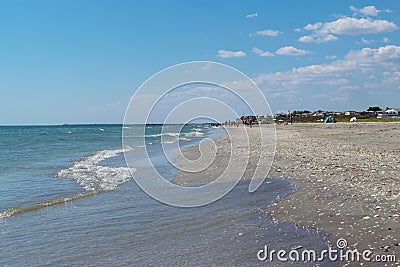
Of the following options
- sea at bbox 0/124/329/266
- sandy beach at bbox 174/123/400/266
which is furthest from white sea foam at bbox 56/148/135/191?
sandy beach at bbox 174/123/400/266

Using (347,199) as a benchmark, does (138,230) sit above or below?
below

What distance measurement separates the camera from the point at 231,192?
1138cm

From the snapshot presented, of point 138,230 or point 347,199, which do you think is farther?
point 347,199

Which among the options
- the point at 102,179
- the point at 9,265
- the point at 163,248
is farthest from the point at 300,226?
the point at 102,179

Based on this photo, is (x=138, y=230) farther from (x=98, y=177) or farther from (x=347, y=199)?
(x=98, y=177)

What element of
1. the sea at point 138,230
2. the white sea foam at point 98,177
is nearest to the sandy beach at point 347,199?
the sea at point 138,230

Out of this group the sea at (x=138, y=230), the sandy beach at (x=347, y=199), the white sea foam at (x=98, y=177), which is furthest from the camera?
the white sea foam at (x=98, y=177)

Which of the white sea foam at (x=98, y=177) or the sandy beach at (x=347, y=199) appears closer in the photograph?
the sandy beach at (x=347, y=199)

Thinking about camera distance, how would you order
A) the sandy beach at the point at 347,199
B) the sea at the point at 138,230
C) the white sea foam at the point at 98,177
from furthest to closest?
1. the white sea foam at the point at 98,177
2. the sandy beach at the point at 347,199
3. the sea at the point at 138,230

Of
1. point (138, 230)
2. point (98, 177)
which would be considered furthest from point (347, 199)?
point (98, 177)

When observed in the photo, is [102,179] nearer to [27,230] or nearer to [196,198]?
[196,198]

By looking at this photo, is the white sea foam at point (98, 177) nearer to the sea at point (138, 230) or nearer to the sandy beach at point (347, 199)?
the sea at point (138, 230)

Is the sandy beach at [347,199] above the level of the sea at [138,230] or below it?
above

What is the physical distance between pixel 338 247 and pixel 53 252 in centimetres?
479
